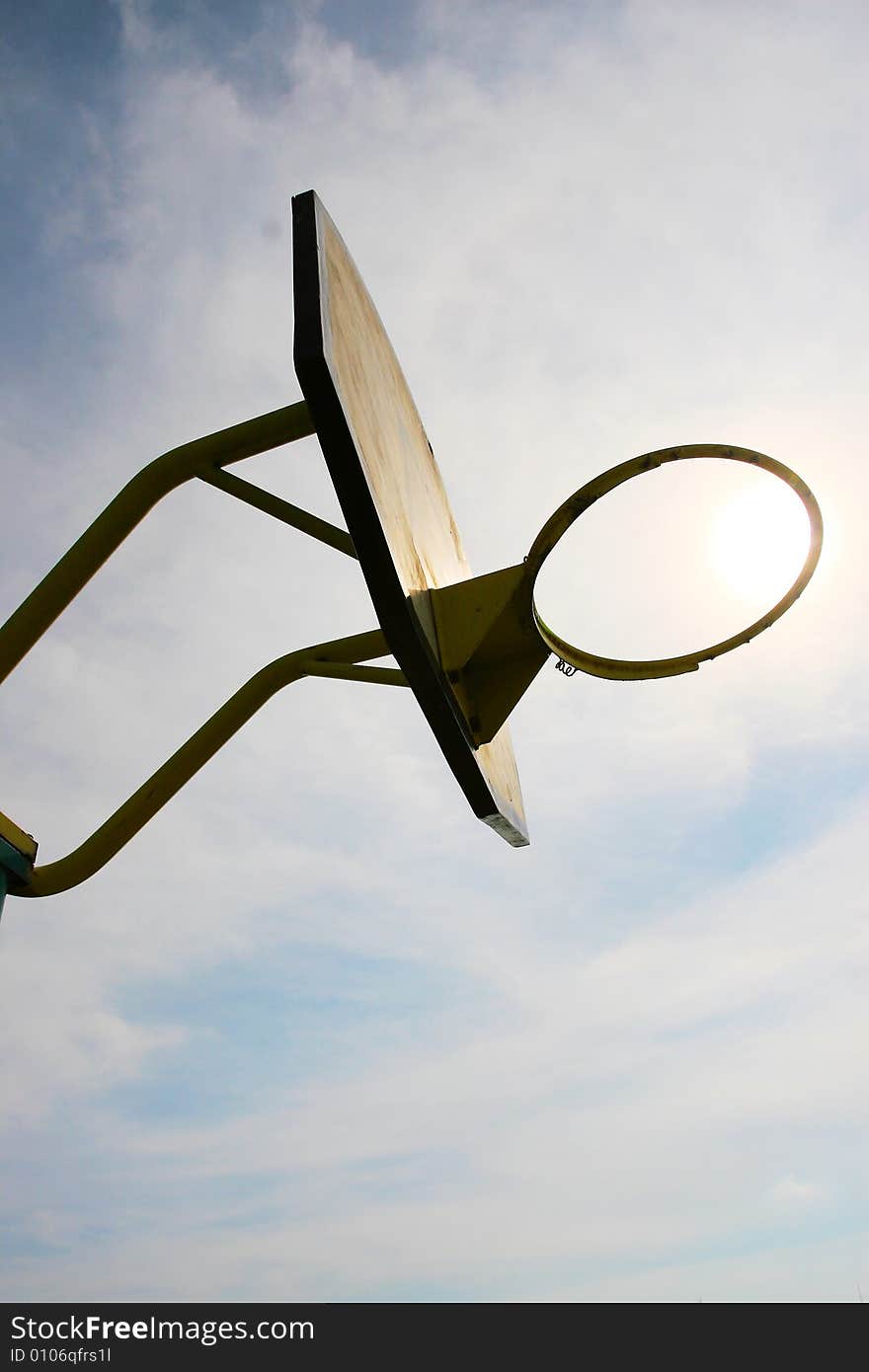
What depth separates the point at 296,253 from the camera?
2650mm

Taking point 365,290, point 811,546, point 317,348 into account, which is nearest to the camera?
point 317,348

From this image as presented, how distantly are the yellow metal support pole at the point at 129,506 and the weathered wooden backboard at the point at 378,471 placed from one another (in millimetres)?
352

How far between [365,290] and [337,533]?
105 cm

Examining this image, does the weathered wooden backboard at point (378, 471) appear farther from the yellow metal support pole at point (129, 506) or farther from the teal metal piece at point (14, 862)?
the teal metal piece at point (14, 862)

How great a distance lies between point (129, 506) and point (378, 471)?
918 mm

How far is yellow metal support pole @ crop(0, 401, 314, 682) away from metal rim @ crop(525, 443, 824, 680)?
88 centimetres

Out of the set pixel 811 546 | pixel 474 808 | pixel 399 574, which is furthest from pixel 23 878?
pixel 811 546

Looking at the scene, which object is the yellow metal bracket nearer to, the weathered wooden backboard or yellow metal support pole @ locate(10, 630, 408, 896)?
the weathered wooden backboard

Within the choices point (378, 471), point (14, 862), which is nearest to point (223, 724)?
point (14, 862)

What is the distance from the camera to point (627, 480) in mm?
2951

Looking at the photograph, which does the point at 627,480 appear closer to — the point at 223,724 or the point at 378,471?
the point at 378,471

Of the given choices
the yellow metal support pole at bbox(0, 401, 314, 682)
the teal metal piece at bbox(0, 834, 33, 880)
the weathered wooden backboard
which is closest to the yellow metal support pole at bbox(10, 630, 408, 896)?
Result: the teal metal piece at bbox(0, 834, 33, 880)

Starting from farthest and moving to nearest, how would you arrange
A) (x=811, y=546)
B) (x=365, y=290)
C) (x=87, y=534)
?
(x=365, y=290), (x=87, y=534), (x=811, y=546)

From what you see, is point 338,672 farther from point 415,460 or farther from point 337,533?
point 415,460
